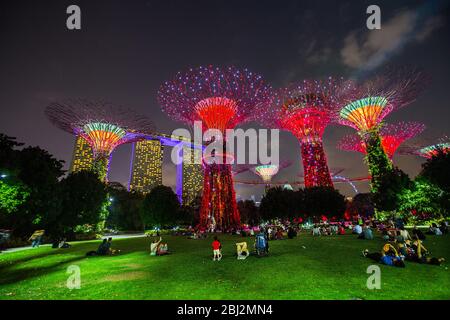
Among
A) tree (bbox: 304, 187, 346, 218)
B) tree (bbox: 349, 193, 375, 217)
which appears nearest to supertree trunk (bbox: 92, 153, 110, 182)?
tree (bbox: 304, 187, 346, 218)

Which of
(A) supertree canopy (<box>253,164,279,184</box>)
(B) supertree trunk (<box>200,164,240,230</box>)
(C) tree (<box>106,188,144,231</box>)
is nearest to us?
(B) supertree trunk (<box>200,164,240,230</box>)

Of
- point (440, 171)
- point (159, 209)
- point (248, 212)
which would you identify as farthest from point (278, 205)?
point (248, 212)

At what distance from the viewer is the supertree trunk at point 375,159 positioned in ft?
155

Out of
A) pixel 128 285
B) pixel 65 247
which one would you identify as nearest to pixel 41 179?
pixel 65 247

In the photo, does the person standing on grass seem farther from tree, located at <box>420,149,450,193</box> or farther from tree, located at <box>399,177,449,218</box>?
tree, located at <box>399,177,449,218</box>

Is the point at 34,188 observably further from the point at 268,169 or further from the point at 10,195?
the point at 268,169

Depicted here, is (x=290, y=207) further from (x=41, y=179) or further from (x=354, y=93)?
(x=41, y=179)

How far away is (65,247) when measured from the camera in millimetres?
25125

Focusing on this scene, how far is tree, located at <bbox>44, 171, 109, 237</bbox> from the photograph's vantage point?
3540cm

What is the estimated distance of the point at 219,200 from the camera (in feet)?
122

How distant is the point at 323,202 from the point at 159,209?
38099 mm

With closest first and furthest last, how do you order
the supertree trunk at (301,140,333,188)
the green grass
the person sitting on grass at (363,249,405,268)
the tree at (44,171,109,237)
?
the green grass
the person sitting on grass at (363,249,405,268)
the tree at (44,171,109,237)
the supertree trunk at (301,140,333,188)

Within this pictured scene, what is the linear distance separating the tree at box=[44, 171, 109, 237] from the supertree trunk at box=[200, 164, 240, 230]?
1809 centimetres

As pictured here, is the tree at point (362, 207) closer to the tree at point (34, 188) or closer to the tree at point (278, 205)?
the tree at point (278, 205)
